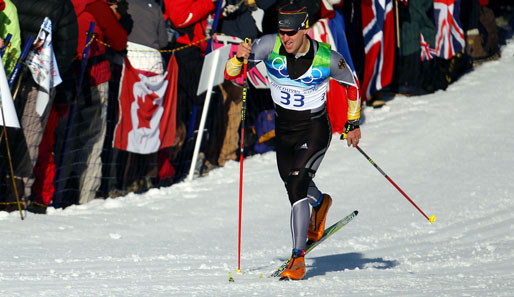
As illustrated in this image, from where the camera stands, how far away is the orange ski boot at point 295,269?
727 centimetres

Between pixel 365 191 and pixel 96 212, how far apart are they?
11.5 feet

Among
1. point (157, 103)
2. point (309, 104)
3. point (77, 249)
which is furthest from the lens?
point (157, 103)

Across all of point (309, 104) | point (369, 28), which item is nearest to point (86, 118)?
point (309, 104)

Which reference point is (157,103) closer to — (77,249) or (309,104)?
(77,249)

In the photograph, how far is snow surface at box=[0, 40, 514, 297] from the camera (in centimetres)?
718

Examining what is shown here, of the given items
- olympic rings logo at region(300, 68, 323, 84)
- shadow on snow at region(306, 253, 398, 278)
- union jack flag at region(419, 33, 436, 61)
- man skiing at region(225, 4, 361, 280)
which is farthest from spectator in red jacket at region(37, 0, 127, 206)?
union jack flag at region(419, 33, 436, 61)

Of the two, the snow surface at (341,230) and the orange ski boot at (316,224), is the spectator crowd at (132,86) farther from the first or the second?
the orange ski boot at (316,224)

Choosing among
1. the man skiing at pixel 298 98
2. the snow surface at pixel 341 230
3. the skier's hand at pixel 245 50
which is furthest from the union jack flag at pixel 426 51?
the skier's hand at pixel 245 50

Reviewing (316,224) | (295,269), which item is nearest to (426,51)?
(316,224)

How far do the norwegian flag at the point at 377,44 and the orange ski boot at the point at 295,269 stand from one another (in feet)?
26.6

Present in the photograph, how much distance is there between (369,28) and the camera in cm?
1509

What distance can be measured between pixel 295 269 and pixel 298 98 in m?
1.30

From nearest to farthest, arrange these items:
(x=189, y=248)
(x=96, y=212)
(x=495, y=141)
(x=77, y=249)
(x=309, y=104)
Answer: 1. (x=309, y=104)
2. (x=77, y=249)
3. (x=189, y=248)
4. (x=96, y=212)
5. (x=495, y=141)

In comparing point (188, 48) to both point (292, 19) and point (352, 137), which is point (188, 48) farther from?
point (292, 19)
